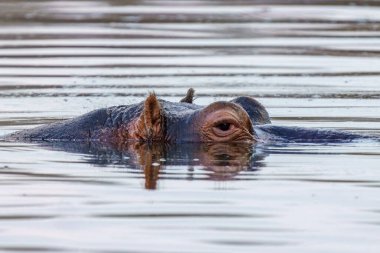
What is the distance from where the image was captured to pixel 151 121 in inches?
411

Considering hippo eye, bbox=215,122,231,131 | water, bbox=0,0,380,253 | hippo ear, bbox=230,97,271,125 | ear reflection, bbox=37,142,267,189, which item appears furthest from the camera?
hippo ear, bbox=230,97,271,125

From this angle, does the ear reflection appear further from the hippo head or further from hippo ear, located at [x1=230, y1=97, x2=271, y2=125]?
hippo ear, located at [x1=230, y1=97, x2=271, y2=125]

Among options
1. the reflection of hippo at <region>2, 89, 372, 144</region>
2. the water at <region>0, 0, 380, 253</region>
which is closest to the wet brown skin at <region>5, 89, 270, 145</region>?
the reflection of hippo at <region>2, 89, 372, 144</region>

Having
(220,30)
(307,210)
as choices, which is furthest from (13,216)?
(220,30)

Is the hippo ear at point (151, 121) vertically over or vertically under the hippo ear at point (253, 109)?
under

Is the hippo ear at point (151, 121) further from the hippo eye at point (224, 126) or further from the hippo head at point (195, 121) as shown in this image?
the hippo eye at point (224, 126)

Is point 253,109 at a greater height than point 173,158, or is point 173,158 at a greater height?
point 253,109

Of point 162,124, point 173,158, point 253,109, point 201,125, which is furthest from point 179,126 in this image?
point 173,158

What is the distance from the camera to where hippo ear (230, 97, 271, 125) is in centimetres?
1065

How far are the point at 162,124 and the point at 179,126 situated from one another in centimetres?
14

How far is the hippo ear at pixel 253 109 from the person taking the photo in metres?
10.6

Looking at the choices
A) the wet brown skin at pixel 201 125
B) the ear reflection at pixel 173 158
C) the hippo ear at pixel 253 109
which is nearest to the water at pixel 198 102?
the ear reflection at pixel 173 158

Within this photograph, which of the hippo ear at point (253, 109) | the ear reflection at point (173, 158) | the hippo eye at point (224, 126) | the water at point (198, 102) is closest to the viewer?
the water at point (198, 102)

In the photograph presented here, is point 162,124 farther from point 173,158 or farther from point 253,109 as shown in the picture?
point 173,158
